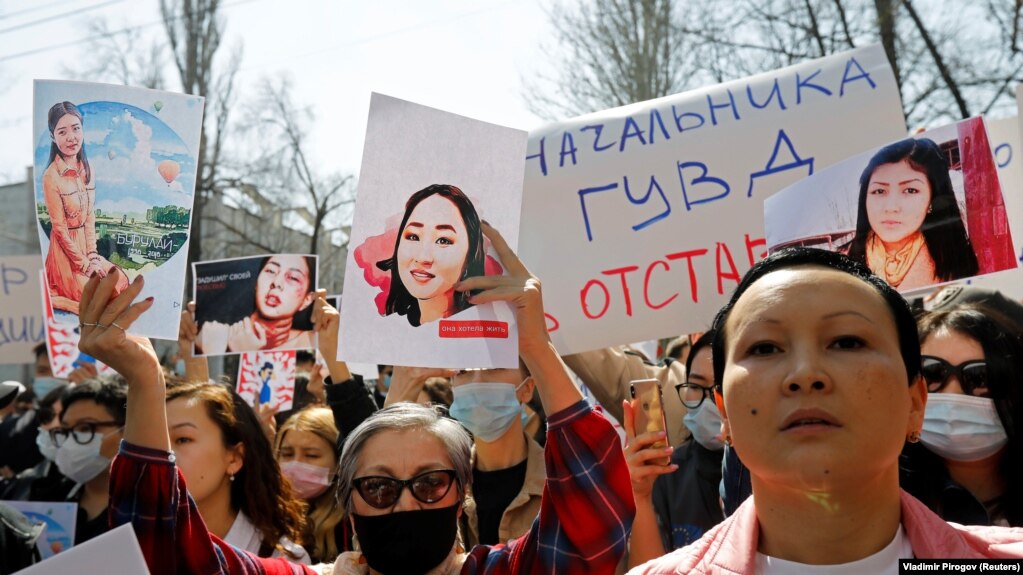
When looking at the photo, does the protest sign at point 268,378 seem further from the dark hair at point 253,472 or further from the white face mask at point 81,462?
the dark hair at point 253,472

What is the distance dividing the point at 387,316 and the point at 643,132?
6.06 feet

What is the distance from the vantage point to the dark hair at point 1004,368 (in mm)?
2607

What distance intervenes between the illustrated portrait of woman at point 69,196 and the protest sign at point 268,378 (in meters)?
3.59

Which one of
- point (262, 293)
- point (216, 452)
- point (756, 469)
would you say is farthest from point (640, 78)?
point (756, 469)

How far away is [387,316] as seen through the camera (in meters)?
2.53

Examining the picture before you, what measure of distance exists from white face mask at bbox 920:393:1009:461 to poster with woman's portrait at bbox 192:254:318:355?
2.81 m

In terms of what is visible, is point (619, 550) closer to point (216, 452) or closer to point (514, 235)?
point (514, 235)

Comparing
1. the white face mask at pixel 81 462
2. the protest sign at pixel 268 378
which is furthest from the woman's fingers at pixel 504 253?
the protest sign at pixel 268 378

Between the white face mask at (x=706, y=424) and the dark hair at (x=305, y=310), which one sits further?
the dark hair at (x=305, y=310)

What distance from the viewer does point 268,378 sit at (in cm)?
601

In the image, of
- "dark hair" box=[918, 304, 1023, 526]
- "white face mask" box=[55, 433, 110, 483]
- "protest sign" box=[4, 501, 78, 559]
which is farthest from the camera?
"white face mask" box=[55, 433, 110, 483]

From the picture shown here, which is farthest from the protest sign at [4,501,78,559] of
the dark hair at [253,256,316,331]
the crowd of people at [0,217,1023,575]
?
the dark hair at [253,256,316,331]

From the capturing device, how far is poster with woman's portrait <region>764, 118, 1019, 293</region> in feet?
9.66

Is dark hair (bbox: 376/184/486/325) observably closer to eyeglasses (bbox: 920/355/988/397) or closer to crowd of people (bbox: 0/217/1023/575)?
crowd of people (bbox: 0/217/1023/575)
